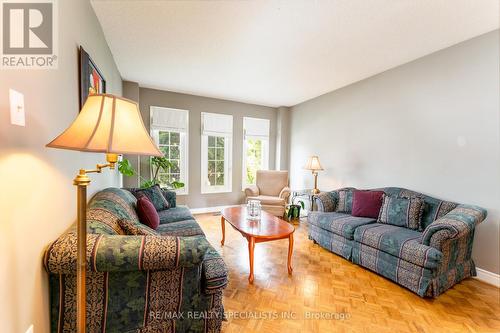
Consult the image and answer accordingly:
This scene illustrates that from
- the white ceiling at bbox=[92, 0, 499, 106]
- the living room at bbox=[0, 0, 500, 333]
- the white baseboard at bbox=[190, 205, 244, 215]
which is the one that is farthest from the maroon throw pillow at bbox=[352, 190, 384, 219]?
the white baseboard at bbox=[190, 205, 244, 215]

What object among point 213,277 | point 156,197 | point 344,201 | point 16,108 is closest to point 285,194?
point 344,201

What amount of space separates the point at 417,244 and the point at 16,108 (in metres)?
3.02

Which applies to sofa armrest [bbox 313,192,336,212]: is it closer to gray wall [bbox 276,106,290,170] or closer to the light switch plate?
gray wall [bbox 276,106,290,170]

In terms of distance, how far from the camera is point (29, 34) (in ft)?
3.60

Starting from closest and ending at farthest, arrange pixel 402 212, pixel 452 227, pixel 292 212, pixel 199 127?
pixel 452 227, pixel 402 212, pixel 292 212, pixel 199 127

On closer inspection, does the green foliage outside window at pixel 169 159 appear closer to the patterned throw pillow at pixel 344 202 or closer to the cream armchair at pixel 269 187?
the cream armchair at pixel 269 187

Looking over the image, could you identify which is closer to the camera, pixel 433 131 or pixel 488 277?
pixel 488 277

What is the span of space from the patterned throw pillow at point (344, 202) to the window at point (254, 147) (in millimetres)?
2468

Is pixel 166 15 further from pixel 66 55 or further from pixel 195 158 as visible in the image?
pixel 195 158

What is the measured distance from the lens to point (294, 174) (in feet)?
Answer: 17.9

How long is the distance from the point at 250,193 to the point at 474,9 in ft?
12.5

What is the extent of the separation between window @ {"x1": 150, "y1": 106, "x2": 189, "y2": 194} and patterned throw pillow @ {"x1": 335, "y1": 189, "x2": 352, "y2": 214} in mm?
3060

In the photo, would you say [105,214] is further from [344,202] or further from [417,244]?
[344,202]

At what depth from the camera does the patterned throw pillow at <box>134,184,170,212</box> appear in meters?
3.05
